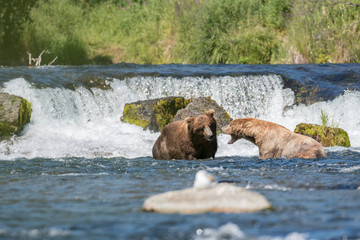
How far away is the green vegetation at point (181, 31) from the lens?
20484mm

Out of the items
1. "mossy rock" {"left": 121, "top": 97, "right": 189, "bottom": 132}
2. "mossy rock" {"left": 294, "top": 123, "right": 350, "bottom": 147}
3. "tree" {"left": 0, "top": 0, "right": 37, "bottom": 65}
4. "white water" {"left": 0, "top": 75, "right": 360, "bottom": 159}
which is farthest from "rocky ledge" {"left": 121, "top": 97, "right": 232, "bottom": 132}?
"tree" {"left": 0, "top": 0, "right": 37, "bottom": 65}

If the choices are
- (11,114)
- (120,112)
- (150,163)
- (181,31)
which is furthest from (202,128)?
(181,31)

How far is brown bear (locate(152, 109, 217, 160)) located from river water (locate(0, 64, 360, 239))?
259mm

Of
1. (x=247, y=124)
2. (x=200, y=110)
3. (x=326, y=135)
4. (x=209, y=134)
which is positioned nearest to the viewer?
(x=209, y=134)

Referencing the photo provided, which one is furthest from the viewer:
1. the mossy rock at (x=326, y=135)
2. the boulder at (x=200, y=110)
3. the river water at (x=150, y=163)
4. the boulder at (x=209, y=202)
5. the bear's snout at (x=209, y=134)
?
the boulder at (x=200, y=110)

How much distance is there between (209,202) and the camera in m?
4.46

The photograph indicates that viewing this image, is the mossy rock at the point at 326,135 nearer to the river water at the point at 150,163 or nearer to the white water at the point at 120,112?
the white water at the point at 120,112

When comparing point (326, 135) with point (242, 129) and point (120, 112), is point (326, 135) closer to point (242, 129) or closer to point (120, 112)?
point (242, 129)

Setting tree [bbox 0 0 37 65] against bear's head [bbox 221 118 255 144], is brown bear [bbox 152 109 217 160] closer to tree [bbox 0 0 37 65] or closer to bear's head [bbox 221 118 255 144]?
bear's head [bbox 221 118 255 144]

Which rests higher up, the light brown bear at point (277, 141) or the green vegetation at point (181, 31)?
the green vegetation at point (181, 31)

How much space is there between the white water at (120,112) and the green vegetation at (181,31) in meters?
4.60

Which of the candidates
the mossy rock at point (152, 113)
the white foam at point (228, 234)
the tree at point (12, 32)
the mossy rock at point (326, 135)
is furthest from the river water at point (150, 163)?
the tree at point (12, 32)

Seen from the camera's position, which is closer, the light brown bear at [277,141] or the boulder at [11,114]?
the light brown bear at [277,141]

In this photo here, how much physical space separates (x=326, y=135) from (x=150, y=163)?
4471 millimetres
